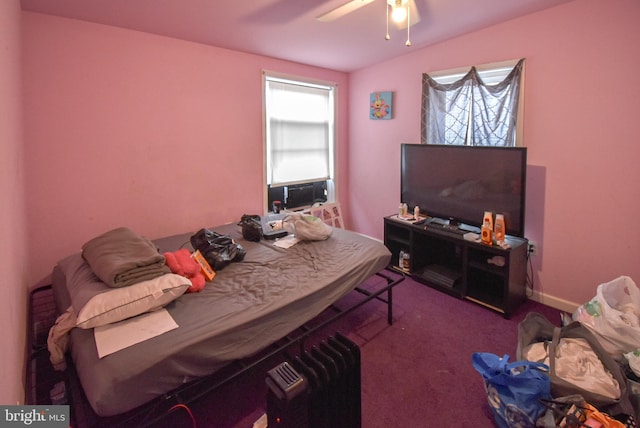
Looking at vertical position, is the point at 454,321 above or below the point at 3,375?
below

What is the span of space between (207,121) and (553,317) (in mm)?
3599

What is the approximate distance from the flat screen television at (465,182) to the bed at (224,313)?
1019mm

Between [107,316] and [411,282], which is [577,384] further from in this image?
[107,316]

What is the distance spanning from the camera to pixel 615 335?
1893 millimetres

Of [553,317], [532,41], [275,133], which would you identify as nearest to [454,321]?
[553,317]

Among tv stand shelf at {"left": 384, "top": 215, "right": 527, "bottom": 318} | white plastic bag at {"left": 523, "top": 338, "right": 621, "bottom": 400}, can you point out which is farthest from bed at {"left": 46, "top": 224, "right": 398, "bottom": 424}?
white plastic bag at {"left": 523, "top": 338, "right": 621, "bottom": 400}

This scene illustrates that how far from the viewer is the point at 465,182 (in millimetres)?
3053

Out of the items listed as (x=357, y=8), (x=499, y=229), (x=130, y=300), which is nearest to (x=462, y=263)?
(x=499, y=229)

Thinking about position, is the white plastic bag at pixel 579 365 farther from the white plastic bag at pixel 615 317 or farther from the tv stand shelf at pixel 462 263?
the tv stand shelf at pixel 462 263

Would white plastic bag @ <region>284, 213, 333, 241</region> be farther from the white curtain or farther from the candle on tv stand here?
the candle on tv stand

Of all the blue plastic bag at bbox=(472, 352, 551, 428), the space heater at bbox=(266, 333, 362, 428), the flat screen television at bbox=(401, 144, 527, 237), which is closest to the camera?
the space heater at bbox=(266, 333, 362, 428)

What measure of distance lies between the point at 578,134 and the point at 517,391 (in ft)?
6.86

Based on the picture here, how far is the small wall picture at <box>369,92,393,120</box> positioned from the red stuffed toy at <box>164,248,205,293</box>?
9.58 ft

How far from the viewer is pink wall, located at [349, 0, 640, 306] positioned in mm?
2385
